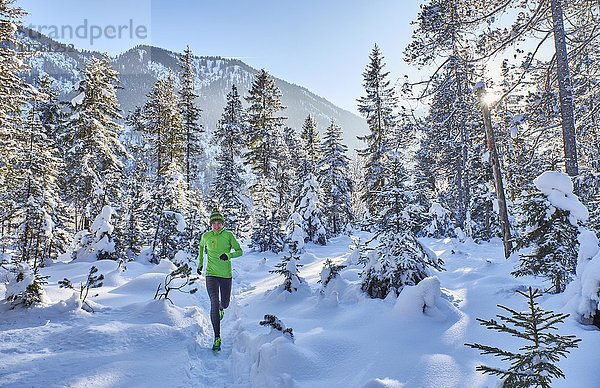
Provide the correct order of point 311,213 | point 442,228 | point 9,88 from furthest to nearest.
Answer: point 442,228
point 311,213
point 9,88

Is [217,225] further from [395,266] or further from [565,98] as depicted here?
[565,98]

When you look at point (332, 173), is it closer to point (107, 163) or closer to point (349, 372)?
point (107, 163)

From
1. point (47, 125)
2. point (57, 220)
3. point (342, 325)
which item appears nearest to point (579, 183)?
point (342, 325)

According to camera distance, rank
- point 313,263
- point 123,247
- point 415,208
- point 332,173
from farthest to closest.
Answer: point 332,173 < point 123,247 < point 313,263 < point 415,208

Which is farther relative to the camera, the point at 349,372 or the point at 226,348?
the point at 226,348

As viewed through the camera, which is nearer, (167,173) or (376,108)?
(167,173)

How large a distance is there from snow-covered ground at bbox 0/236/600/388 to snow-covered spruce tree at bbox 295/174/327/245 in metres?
16.4

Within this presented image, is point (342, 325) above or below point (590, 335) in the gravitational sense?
below

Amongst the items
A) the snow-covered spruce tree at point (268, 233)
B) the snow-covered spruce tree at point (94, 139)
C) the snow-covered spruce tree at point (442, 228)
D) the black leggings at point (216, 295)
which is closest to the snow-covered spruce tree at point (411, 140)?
the black leggings at point (216, 295)

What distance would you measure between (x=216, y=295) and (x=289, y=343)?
2276 millimetres

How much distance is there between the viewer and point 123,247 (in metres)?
19.6

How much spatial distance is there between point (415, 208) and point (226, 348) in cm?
493

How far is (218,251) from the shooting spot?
6.54m

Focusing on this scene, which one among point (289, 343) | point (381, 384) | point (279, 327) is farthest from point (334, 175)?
point (381, 384)
